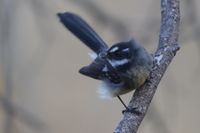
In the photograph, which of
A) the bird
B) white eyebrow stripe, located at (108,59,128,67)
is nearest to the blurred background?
the bird

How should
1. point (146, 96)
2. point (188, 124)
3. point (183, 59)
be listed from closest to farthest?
point (146, 96), point (188, 124), point (183, 59)

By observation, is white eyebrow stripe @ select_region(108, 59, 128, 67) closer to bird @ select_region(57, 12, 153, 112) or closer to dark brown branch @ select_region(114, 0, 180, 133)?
bird @ select_region(57, 12, 153, 112)

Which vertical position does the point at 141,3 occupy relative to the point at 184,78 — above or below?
above

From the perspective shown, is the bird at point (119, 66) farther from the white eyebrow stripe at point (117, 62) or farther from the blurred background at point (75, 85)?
the blurred background at point (75, 85)

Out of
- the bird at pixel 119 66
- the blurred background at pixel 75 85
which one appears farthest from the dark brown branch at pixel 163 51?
the blurred background at pixel 75 85

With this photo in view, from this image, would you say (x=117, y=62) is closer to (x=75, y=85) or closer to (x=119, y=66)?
(x=119, y=66)

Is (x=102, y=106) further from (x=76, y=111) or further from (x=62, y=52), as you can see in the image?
(x=62, y=52)

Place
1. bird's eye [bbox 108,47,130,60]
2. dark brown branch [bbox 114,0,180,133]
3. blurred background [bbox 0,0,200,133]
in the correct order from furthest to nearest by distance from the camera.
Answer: blurred background [bbox 0,0,200,133] < bird's eye [bbox 108,47,130,60] < dark brown branch [bbox 114,0,180,133]

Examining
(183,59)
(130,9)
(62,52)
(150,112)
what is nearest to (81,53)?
(62,52)
